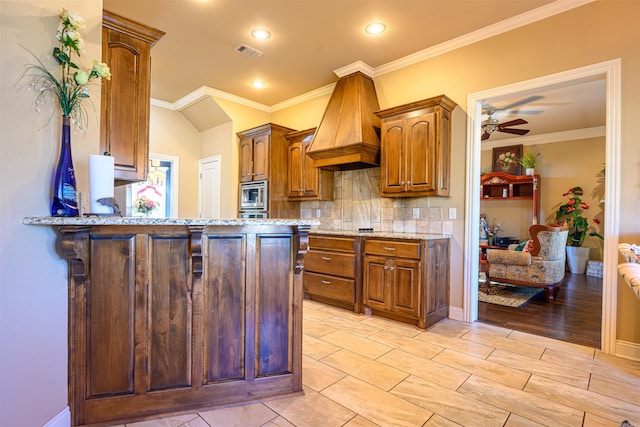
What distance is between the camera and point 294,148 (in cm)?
485

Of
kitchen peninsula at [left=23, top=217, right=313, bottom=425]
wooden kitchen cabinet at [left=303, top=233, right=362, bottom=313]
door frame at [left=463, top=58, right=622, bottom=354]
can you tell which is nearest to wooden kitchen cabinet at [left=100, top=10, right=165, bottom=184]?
kitchen peninsula at [left=23, top=217, right=313, bottom=425]

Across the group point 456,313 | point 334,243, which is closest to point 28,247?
point 334,243

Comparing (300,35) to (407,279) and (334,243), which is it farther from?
(407,279)

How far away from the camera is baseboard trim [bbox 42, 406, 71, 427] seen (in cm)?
143

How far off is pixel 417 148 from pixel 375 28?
129 centimetres

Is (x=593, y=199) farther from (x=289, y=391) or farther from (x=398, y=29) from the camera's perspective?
(x=289, y=391)

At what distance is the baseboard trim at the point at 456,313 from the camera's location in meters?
3.31

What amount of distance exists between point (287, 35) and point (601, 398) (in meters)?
3.95

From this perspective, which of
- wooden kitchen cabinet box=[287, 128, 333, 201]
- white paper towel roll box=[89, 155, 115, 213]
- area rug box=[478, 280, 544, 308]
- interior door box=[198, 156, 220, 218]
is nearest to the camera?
white paper towel roll box=[89, 155, 115, 213]

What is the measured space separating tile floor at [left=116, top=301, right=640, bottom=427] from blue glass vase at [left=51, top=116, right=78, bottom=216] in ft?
3.73

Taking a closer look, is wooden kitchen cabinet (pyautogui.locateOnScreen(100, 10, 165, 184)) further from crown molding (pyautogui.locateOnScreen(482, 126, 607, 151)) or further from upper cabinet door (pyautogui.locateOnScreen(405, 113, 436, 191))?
crown molding (pyautogui.locateOnScreen(482, 126, 607, 151))

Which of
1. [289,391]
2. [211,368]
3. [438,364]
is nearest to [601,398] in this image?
[438,364]

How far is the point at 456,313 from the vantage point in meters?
3.36

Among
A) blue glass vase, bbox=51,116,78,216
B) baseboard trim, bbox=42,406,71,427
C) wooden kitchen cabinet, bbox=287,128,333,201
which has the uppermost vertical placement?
wooden kitchen cabinet, bbox=287,128,333,201
